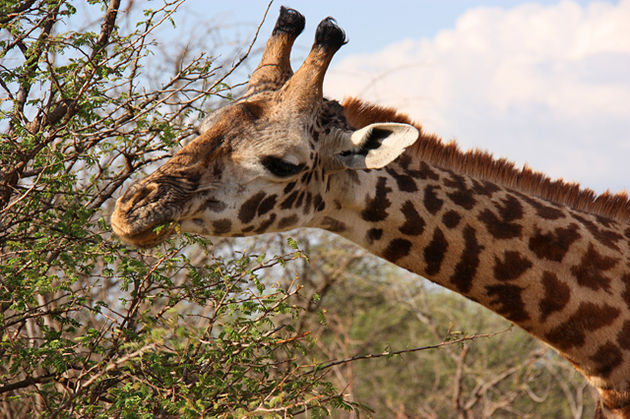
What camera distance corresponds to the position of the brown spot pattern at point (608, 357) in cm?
449

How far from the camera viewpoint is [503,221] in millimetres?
4602

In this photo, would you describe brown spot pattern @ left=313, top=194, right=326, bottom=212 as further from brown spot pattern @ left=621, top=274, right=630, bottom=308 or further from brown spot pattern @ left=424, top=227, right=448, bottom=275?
brown spot pattern @ left=621, top=274, right=630, bottom=308

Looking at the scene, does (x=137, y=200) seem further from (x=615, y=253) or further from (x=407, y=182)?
(x=615, y=253)

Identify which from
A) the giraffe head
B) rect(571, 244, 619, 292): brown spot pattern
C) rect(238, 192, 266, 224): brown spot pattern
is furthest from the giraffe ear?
rect(571, 244, 619, 292): brown spot pattern

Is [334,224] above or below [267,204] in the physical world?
below

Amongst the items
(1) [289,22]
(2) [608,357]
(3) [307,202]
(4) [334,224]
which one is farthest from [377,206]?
(2) [608,357]

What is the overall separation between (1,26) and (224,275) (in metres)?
1.98

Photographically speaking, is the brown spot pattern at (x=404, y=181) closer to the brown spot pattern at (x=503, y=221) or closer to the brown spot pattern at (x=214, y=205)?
the brown spot pattern at (x=503, y=221)

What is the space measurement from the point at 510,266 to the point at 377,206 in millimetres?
826

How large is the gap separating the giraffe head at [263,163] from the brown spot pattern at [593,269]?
1274 millimetres

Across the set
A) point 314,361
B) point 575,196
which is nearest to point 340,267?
point 575,196

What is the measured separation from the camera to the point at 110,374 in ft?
13.4

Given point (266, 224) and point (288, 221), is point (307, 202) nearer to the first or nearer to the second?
point (288, 221)

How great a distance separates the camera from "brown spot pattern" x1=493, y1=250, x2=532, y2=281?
4.52 m
